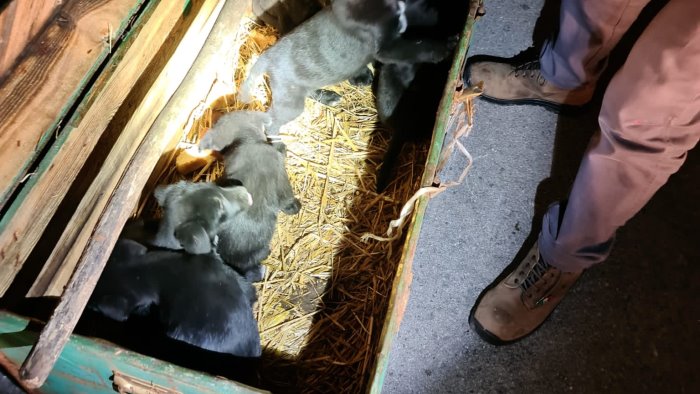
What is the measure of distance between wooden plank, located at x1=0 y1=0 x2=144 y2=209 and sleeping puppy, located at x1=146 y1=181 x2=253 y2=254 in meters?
0.45

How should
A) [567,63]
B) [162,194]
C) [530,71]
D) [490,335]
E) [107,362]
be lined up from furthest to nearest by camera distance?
[530,71], [567,63], [490,335], [162,194], [107,362]

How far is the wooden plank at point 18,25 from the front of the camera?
166 cm

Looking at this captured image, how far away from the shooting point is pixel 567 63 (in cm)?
260

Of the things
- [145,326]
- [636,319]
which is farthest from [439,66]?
[145,326]

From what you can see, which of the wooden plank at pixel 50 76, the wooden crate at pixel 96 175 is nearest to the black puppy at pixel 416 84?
the wooden crate at pixel 96 175

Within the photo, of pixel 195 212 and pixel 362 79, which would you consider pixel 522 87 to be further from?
pixel 195 212

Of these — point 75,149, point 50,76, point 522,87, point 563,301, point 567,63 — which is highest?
point 50,76

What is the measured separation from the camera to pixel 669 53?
143 cm

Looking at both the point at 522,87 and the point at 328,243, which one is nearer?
the point at 328,243

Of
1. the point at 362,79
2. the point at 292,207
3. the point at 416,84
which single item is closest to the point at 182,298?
the point at 292,207

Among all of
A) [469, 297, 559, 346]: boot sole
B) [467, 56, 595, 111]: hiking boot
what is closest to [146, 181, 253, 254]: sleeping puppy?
[469, 297, 559, 346]: boot sole

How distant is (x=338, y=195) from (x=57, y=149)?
3.79ft

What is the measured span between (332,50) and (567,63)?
3.88ft

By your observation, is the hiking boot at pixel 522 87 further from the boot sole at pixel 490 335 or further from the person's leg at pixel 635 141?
the boot sole at pixel 490 335
